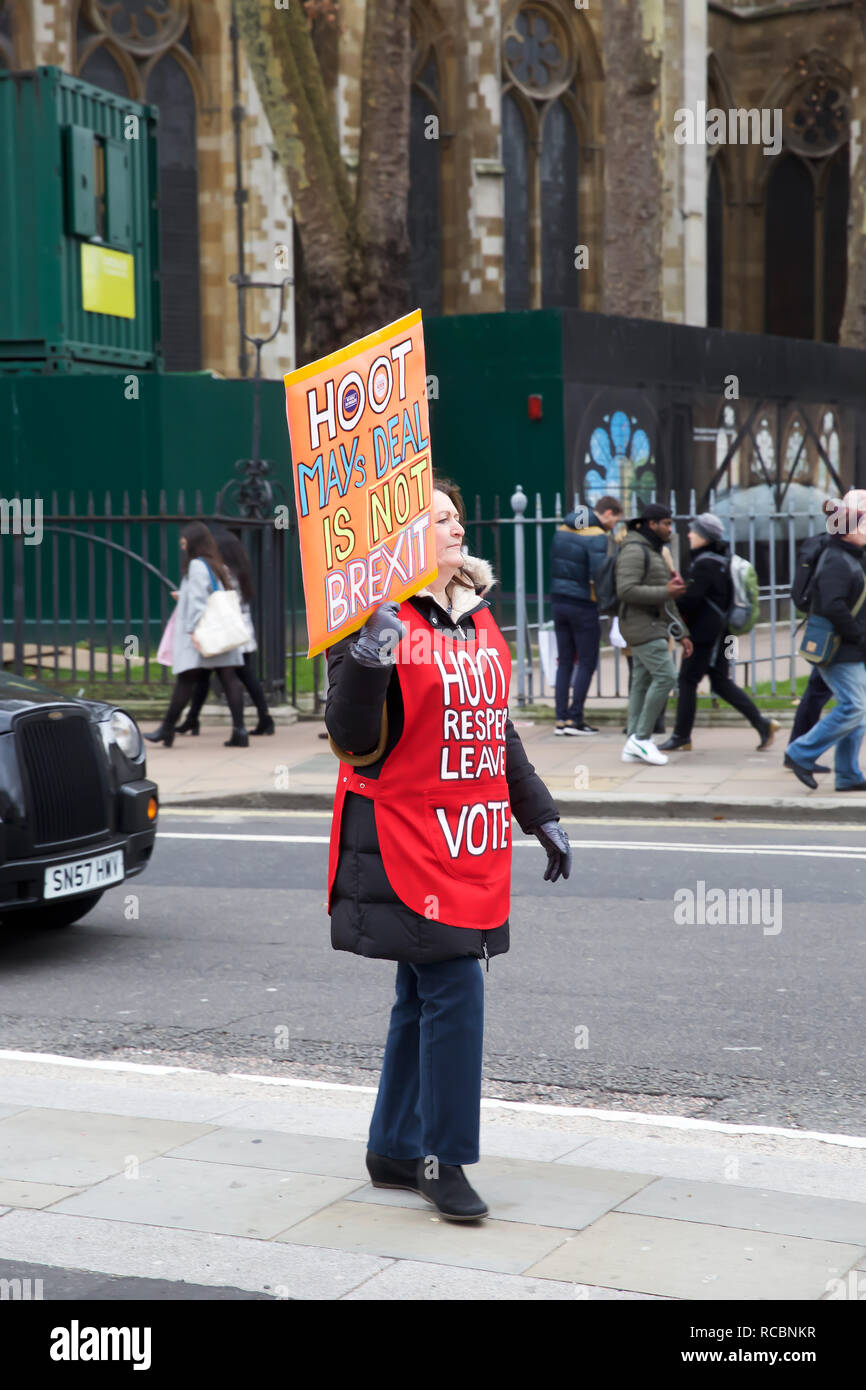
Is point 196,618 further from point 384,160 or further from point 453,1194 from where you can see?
point 453,1194

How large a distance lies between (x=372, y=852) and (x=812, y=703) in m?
7.89

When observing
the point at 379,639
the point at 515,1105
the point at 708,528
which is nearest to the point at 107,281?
the point at 708,528

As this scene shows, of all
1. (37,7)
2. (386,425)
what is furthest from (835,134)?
(386,425)

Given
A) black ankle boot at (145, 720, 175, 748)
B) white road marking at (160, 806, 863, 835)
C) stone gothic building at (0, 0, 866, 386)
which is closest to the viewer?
white road marking at (160, 806, 863, 835)

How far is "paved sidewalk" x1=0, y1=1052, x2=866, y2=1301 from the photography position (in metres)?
3.71

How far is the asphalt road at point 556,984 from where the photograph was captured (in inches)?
225

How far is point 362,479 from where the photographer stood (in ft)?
12.9

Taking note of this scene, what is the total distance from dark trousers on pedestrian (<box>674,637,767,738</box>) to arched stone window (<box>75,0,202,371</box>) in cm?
1488

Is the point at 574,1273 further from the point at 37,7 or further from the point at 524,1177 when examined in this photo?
the point at 37,7

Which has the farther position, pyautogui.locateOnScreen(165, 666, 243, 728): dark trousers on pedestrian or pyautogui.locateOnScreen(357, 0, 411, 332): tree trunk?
pyautogui.locateOnScreen(357, 0, 411, 332): tree trunk

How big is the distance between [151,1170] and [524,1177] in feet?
3.13

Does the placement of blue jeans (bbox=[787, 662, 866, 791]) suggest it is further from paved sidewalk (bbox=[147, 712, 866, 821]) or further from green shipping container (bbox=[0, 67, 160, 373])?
green shipping container (bbox=[0, 67, 160, 373])

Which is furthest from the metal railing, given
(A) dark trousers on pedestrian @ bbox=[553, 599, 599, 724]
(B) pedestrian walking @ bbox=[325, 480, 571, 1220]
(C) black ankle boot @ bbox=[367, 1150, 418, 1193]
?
(C) black ankle boot @ bbox=[367, 1150, 418, 1193]
